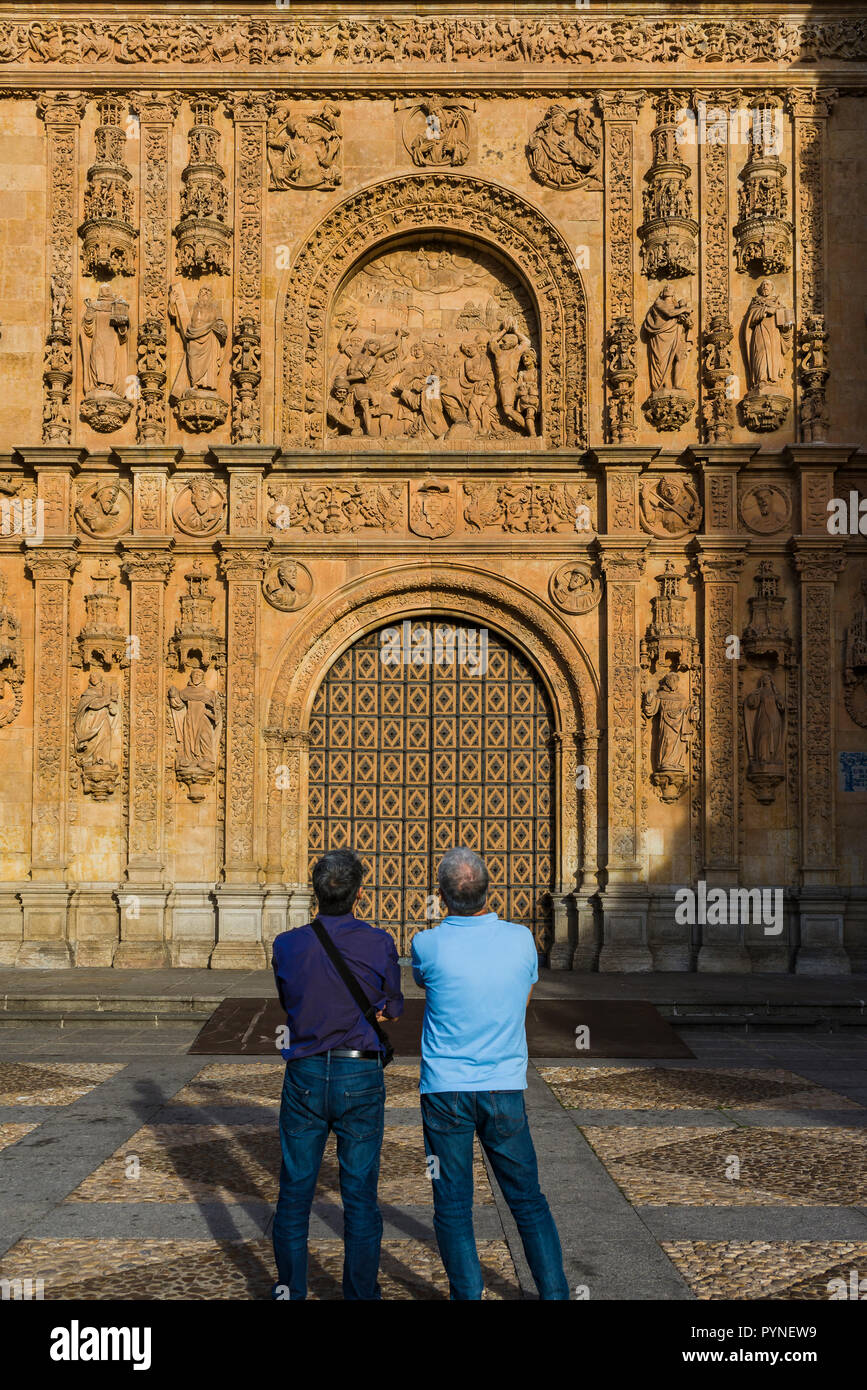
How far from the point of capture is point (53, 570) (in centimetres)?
1761

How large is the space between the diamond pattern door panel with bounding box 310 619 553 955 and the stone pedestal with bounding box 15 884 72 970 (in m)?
3.28

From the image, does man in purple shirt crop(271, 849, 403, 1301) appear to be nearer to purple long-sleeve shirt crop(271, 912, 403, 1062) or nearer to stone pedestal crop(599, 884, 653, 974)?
purple long-sleeve shirt crop(271, 912, 403, 1062)

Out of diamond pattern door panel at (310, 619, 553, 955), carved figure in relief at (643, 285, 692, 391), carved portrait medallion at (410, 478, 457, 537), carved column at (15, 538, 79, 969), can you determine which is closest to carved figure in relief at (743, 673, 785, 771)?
diamond pattern door panel at (310, 619, 553, 955)

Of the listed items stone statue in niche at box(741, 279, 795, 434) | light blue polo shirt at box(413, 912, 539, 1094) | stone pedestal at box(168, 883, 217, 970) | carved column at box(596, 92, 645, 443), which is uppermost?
carved column at box(596, 92, 645, 443)

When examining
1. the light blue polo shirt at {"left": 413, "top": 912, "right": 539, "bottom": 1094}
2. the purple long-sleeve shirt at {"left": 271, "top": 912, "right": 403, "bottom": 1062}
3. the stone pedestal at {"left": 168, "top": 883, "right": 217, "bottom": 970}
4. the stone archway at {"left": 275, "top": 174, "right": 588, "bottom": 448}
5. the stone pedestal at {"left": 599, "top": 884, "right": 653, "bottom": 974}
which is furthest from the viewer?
the stone archway at {"left": 275, "top": 174, "right": 588, "bottom": 448}

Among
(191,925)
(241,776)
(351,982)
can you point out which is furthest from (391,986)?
(191,925)

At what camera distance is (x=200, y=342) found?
17.8 m

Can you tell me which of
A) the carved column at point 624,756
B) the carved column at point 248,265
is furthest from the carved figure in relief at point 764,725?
the carved column at point 248,265

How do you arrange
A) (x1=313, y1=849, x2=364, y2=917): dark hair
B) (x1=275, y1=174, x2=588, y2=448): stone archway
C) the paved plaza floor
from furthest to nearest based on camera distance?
(x1=275, y1=174, x2=588, y2=448): stone archway, the paved plaza floor, (x1=313, y1=849, x2=364, y2=917): dark hair

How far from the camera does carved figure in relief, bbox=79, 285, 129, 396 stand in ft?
58.5

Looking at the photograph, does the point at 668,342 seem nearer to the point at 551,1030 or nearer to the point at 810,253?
the point at 810,253

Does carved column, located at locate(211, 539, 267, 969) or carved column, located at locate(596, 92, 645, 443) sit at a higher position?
carved column, located at locate(596, 92, 645, 443)

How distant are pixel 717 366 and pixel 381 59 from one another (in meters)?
6.23
